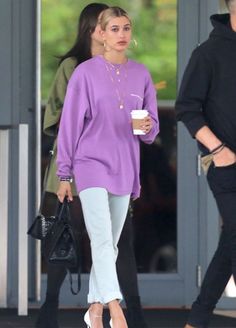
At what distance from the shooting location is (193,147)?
7.87m

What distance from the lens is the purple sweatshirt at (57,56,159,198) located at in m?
6.18

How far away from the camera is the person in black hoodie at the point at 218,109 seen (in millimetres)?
5715

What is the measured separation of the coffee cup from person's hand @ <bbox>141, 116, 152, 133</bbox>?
0.07ft

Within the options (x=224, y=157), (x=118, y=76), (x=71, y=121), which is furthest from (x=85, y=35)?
(x=224, y=157)

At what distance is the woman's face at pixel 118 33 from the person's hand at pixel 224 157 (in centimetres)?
96

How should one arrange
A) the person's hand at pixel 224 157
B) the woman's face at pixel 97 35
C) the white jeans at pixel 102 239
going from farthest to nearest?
the woman's face at pixel 97 35
the white jeans at pixel 102 239
the person's hand at pixel 224 157

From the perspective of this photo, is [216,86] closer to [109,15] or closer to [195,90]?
[195,90]

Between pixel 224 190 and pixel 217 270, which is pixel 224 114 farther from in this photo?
pixel 217 270

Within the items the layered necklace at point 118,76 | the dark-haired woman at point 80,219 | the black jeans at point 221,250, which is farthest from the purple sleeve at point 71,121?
the black jeans at point 221,250

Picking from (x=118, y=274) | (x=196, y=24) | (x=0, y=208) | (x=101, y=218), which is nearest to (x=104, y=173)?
(x=101, y=218)

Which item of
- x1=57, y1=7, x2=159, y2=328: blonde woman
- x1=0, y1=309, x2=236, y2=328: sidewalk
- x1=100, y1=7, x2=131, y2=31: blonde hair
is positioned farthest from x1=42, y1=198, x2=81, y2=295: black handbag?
x1=100, y1=7, x2=131, y2=31: blonde hair

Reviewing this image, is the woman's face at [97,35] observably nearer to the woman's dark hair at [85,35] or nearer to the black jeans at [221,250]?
the woman's dark hair at [85,35]

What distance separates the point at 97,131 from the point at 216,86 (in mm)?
751

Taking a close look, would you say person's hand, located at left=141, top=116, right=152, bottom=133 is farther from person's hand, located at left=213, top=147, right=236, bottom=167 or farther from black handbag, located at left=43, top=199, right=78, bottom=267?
black handbag, located at left=43, top=199, right=78, bottom=267
